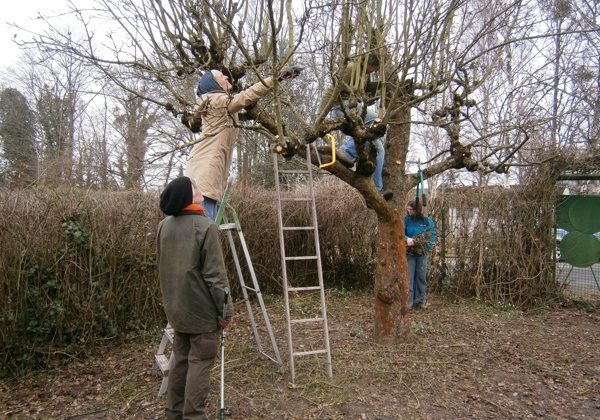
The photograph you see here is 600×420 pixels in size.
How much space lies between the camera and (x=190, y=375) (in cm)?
334

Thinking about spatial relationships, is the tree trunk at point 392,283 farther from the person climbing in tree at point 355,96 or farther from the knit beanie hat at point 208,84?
the knit beanie hat at point 208,84

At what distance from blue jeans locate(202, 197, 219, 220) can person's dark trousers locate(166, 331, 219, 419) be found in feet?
3.98

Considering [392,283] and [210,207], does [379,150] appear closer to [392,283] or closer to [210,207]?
[392,283]

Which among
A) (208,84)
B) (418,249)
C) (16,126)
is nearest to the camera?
(208,84)

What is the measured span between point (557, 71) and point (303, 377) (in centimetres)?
1210

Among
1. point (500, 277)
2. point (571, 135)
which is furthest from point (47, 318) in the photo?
point (571, 135)

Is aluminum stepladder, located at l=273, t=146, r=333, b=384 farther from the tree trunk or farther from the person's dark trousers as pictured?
the person's dark trousers

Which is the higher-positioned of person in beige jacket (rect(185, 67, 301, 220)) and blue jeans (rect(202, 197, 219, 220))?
person in beige jacket (rect(185, 67, 301, 220))

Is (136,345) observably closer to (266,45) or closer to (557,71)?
(266,45)

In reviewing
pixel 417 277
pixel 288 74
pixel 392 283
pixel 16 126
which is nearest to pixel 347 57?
pixel 288 74

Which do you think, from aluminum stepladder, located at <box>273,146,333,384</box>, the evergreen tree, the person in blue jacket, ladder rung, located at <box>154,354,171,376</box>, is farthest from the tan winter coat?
the evergreen tree

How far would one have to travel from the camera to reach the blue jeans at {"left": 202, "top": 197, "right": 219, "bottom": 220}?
4242 millimetres

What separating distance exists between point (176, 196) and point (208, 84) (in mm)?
1377

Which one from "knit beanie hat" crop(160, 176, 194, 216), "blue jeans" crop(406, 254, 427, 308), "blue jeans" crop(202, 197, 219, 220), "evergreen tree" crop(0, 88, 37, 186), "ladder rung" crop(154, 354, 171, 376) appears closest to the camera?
"knit beanie hat" crop(160, 176, 194, 216)
